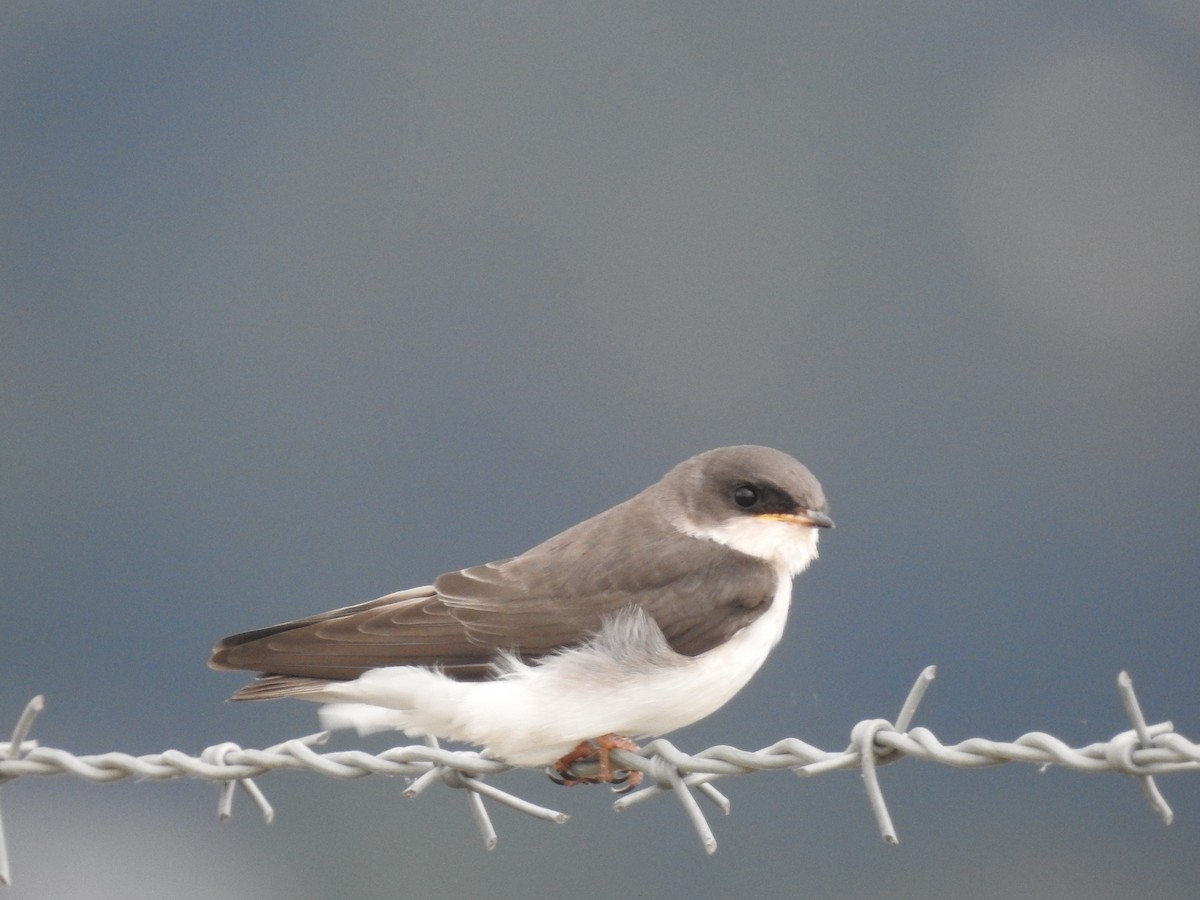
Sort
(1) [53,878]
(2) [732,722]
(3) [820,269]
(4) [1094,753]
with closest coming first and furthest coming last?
(4) [1094,753] → (1) [53,878] → (2) [732,722] → (3) [820,269]

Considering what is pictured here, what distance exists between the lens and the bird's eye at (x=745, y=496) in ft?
15.1

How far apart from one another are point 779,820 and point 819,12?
36.2 feet

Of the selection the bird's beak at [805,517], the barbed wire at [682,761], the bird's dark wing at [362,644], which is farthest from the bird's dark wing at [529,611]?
the barbed wire at [682,761]

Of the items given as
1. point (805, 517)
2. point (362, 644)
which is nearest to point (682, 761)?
point (362, 644)

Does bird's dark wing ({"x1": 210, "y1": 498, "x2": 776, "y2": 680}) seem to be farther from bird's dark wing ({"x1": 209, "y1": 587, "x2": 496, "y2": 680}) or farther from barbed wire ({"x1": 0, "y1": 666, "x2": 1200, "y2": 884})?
barbed wire ({"x1": 0, "y1": 666, "x2": 1200, "y2": 884})

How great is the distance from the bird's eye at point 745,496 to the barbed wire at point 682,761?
959mm

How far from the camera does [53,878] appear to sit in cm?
1032

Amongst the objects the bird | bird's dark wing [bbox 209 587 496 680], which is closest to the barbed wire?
the bird

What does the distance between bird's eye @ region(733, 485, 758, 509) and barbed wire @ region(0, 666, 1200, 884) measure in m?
0.96

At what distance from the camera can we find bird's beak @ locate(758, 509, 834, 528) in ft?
14.8

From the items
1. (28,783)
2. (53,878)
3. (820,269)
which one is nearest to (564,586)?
(53,878)

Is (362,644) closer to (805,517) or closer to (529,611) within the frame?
(529,611)

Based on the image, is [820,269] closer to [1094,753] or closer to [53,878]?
[53,878]

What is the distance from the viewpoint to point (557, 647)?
417 cm
